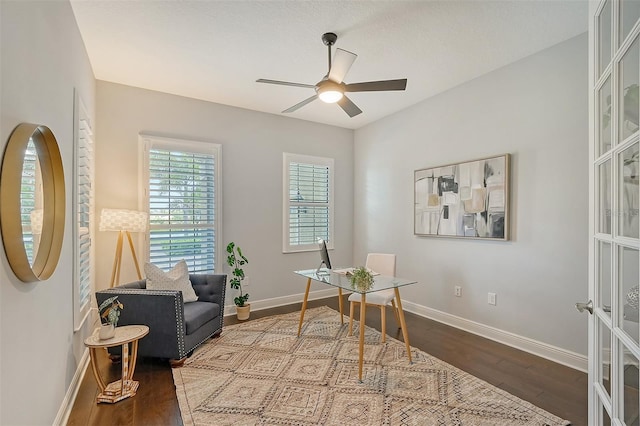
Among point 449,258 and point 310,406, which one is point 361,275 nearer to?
point 310,406

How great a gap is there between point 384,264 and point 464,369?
52.5 inches

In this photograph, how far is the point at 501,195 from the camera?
3184 millimetres

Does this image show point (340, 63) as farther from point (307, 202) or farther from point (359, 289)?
point (307, 202)

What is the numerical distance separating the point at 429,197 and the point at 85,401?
385 centimetres

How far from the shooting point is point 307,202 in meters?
4.90

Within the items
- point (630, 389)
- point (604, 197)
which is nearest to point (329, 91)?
point (604, 197)

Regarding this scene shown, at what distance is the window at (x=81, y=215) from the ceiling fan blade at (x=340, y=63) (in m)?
1.99

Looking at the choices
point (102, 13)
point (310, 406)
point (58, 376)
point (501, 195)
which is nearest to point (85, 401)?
point (58, 376)

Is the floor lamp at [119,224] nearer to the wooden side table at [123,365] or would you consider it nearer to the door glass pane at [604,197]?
the wooden side table at [123,365]

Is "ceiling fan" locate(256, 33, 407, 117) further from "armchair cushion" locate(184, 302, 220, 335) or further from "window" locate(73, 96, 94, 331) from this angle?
"armchair cushion" locate(184, 302, 220, 335)

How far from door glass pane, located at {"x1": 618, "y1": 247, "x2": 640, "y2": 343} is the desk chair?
204 cm

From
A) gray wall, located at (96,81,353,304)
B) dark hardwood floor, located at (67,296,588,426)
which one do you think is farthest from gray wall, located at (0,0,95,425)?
gray wall, located at (96,81,353,304)

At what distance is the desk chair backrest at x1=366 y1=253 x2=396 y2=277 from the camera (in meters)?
3.60

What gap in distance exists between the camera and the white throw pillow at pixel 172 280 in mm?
3035
